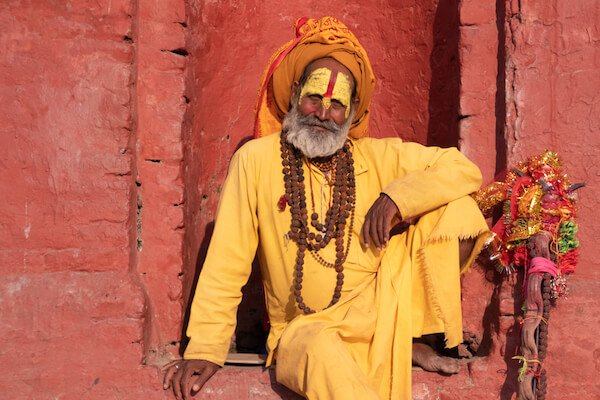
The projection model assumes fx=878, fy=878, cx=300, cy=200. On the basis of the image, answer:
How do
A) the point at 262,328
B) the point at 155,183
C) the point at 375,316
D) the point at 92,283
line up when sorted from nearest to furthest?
the point at 375,316, the point at 92,283, the point at 155,183, the point at 262,328

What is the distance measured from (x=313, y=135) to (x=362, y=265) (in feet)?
2.14

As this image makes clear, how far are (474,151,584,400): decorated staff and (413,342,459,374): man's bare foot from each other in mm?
293

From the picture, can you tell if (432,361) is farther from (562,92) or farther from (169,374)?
(562,92)

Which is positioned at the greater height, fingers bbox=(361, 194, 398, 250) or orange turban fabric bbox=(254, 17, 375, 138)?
orange turban fabric bbox=(254, 17, 375, 138)

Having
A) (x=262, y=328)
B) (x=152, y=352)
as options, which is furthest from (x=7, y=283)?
(x=262, y=328)

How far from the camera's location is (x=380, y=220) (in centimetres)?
400

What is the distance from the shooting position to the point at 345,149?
430 cm

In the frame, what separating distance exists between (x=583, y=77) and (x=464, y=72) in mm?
608

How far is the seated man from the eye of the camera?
12.8 ft

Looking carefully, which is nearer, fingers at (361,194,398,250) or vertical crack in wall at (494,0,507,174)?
fingers at (361,194,398,250)

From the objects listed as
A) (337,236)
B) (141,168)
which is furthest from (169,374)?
(141,168)

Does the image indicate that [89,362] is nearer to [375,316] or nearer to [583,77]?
[375,316]

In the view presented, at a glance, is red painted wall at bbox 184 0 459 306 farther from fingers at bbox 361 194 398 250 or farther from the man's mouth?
fingers at bbox 361 194 398 250

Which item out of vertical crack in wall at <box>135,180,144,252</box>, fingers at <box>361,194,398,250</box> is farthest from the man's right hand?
fingers at <box>361,194,398,250</box>
